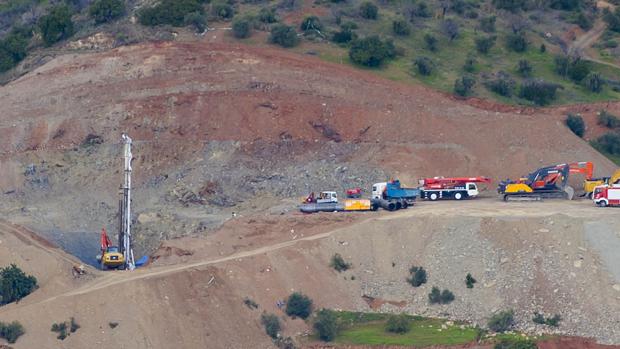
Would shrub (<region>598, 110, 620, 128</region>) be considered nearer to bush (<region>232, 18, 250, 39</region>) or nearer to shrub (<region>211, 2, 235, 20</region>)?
bush (<region>232, 18, 250, 39</region>)

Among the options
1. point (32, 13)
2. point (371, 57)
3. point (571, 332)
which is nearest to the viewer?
point (571, 332)

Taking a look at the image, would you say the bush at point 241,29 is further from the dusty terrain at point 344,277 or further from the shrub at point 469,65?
the dusty terrain at point 344,277

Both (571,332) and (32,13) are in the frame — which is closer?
(571,332)

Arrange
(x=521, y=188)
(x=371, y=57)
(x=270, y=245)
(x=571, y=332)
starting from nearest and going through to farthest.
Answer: (x=571, y=332), (x=270, y=245), (x=521, y=188), (x=371, y=57)

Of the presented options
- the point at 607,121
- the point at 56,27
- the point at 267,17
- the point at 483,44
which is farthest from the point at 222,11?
the point at 607,121

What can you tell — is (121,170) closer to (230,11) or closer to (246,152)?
(246,152)

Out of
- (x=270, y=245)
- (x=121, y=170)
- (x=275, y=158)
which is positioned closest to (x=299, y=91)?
(x=275, y=158)

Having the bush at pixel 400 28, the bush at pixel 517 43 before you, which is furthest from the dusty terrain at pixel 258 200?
the bush at pixel 400 28
